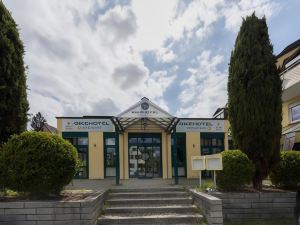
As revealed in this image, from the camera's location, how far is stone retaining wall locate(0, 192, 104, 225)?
28.0ft

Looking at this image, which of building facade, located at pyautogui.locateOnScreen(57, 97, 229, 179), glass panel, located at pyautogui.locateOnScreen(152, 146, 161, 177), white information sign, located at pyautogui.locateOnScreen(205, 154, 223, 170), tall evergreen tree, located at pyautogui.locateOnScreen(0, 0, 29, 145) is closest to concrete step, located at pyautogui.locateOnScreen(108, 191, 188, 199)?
white information sign, located at pyautogui.locateOnScreen(205, 154, 223, 170)

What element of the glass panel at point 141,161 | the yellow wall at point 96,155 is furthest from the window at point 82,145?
the glass panel at point 141,161

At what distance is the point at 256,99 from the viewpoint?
11.5m

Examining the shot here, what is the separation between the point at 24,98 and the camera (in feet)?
33.8

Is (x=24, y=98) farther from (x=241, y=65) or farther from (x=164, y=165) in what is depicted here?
(x=164, y=165)

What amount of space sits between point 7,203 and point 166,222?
157 inches

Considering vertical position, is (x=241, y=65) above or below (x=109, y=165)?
above

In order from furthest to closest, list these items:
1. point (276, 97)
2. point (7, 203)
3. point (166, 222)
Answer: point (276, 97) → point (166, 222) → point (7, 203)

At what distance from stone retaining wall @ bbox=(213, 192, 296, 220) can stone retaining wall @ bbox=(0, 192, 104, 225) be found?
386 centimetres

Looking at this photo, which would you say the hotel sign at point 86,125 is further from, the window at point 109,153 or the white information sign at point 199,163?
the white information sign at point 199,163

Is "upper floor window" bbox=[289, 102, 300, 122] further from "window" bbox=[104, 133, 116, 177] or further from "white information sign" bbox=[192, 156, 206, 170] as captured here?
"window" bbox=[104, 133, 116, 177]

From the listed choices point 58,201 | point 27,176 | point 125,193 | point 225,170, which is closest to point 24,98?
point 27,176

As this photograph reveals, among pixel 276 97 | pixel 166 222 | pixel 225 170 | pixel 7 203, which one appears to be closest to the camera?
pixel 7 203

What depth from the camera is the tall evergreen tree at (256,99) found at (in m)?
11.4
